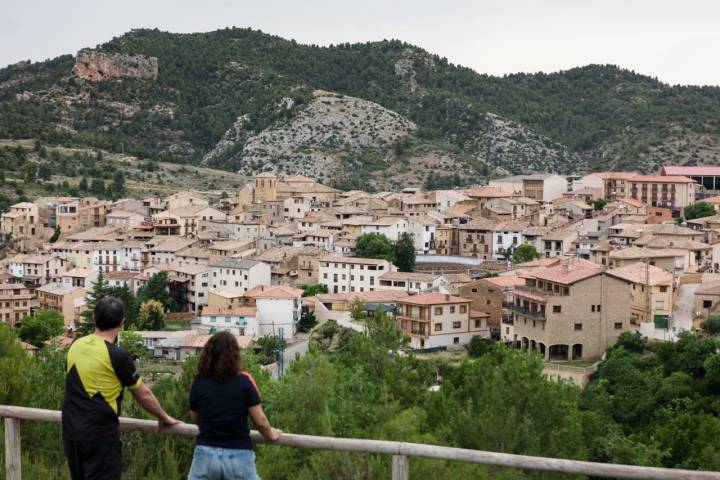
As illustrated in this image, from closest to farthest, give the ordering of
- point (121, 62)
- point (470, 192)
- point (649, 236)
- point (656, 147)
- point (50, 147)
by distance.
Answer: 1. point (649, 236)
2. point (470, 192)
3. point (50, 147)
4. point (656, 147)
5. point (121, 62)

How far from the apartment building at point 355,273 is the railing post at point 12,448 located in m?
35.3

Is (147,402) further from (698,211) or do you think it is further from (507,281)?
(698,211)

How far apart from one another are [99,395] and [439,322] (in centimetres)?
2813

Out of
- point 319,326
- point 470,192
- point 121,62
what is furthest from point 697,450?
point 121,62

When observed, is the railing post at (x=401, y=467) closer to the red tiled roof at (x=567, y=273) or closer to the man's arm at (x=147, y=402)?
the man's arm at (x=147, y=402)

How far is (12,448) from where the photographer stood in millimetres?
5488

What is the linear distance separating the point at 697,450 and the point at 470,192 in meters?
39.3

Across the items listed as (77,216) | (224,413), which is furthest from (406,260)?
(224,413)

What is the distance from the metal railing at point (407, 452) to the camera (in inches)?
169

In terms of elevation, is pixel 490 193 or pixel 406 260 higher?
pixel 490 193

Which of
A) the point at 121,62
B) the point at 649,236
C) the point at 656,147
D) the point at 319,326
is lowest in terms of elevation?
the point at 319,326

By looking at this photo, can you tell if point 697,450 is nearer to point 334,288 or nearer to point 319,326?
point 319,326

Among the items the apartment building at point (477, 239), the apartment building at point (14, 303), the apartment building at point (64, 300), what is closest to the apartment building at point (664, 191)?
the apartment building at point (477, 239)

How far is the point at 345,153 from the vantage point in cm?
8950
